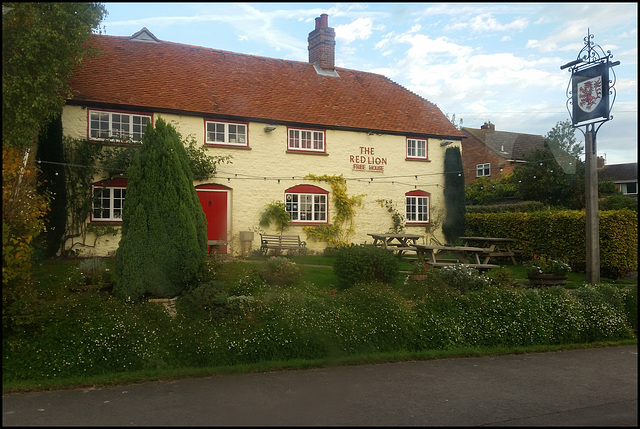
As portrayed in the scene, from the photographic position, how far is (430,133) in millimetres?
23391

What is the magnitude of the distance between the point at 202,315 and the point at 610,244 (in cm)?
1271

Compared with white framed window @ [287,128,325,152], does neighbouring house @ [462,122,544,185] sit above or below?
above

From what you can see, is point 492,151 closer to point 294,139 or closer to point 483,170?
point 483,170

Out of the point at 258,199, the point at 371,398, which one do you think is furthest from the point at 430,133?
the point at 371,398

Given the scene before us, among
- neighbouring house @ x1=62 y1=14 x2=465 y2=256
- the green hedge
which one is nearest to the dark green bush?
neighbouring house @ x1=62 y1=14 x2=465 y2=256

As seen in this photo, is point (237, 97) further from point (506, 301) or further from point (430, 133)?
point (506, 301)

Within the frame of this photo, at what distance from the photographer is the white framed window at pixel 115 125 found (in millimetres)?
17344

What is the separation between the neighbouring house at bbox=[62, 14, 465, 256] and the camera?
17828 mm

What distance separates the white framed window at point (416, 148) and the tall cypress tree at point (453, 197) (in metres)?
1.15

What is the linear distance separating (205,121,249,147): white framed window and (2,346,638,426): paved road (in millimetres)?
12711

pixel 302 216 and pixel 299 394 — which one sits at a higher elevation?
pixel 302 216

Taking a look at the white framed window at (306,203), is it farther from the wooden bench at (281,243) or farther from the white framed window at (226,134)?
the white framed window at (226,134)

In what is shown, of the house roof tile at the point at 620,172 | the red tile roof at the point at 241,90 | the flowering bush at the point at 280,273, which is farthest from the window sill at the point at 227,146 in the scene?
the house roof tile at the point at 620,172

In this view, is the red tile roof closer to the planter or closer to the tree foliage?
the tree foliage
